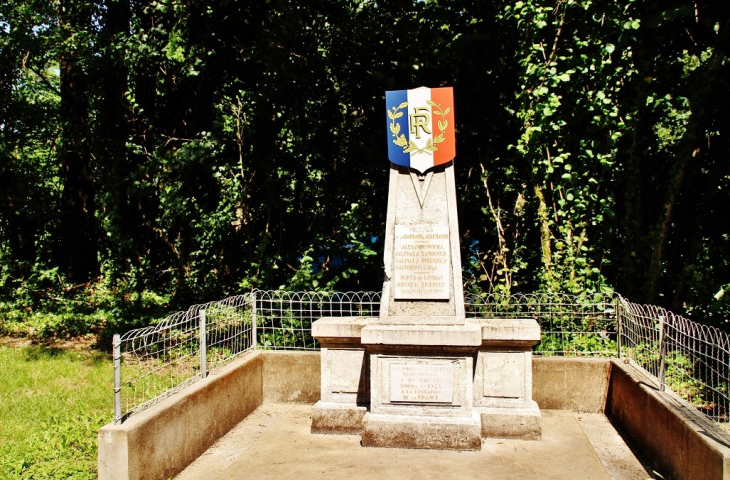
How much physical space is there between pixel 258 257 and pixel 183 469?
185 inches

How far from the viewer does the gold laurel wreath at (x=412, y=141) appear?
209 inches

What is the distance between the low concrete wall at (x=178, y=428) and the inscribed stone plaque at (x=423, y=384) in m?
1.67

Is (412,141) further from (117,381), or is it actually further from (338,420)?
(117,381)

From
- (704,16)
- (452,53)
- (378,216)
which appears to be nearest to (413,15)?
(452,53)

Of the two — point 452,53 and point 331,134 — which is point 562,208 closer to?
point 452,53

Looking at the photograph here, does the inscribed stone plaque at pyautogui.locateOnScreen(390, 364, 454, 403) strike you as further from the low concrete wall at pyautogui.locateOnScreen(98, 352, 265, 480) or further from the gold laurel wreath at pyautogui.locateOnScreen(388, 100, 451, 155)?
the gold laurel wreath at pyautogui.locateOnScreen(388, 100, 451, 155)

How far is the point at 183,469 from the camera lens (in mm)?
4566

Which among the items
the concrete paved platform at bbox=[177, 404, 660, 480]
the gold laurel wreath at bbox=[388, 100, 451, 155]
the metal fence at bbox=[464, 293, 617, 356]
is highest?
the gold laurel wreath at bbox=[388, 100, 451, 155]

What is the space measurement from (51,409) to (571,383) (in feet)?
18.3

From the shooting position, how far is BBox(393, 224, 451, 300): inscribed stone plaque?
520 cm

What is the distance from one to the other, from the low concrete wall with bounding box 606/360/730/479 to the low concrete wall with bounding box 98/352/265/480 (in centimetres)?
376

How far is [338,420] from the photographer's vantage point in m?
5.50

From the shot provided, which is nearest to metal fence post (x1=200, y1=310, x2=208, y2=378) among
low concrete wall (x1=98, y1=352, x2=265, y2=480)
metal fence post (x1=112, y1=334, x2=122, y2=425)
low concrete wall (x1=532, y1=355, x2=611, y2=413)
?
low concrete wall (x1=98, y1=352, x2=265, y2=480)

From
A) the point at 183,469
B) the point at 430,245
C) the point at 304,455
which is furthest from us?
the point at 430,245
